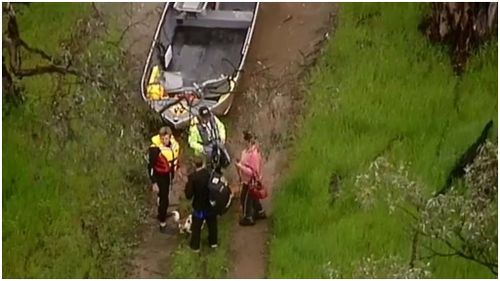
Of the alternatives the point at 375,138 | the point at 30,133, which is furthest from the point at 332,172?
the point at 30,133

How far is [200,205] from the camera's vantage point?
47.3 feet

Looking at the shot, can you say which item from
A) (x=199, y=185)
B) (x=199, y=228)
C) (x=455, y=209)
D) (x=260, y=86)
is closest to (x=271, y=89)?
(x=260, y=86)

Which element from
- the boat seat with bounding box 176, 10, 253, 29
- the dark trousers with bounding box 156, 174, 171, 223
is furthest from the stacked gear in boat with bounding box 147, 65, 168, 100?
the dark trousers with bounding box 156, 174, 171, 223

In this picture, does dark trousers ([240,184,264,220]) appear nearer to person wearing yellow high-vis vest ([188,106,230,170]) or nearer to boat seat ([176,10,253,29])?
person wearing yellow high-vis vest ([188,106,230,170])

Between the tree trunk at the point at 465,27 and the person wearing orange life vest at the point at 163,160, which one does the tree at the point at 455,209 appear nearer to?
the person wearing orange life vest at the point at 163,160

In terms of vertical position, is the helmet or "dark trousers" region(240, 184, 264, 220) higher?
the helmet

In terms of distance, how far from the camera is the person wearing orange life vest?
48.4ft

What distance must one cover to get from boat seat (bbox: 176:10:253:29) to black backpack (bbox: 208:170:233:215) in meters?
3.86

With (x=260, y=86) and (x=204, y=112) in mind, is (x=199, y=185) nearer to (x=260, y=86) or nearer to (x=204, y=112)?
(x=204, y=112)

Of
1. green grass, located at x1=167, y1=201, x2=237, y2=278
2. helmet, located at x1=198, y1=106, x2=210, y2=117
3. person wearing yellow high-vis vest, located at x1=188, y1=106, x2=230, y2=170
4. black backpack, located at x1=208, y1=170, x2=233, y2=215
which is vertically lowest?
green grass, located at x1=167, y1=201, x2=237, y2=278

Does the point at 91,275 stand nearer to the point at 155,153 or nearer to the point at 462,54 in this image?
the point at 155,153

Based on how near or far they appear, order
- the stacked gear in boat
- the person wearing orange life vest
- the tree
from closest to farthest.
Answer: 1. the tree
2. the person wearing orange life vest
3. the stacked gear in boat

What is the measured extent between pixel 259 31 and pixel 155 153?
3.95 metres

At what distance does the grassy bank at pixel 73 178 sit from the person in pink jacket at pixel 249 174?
98 centimetres
